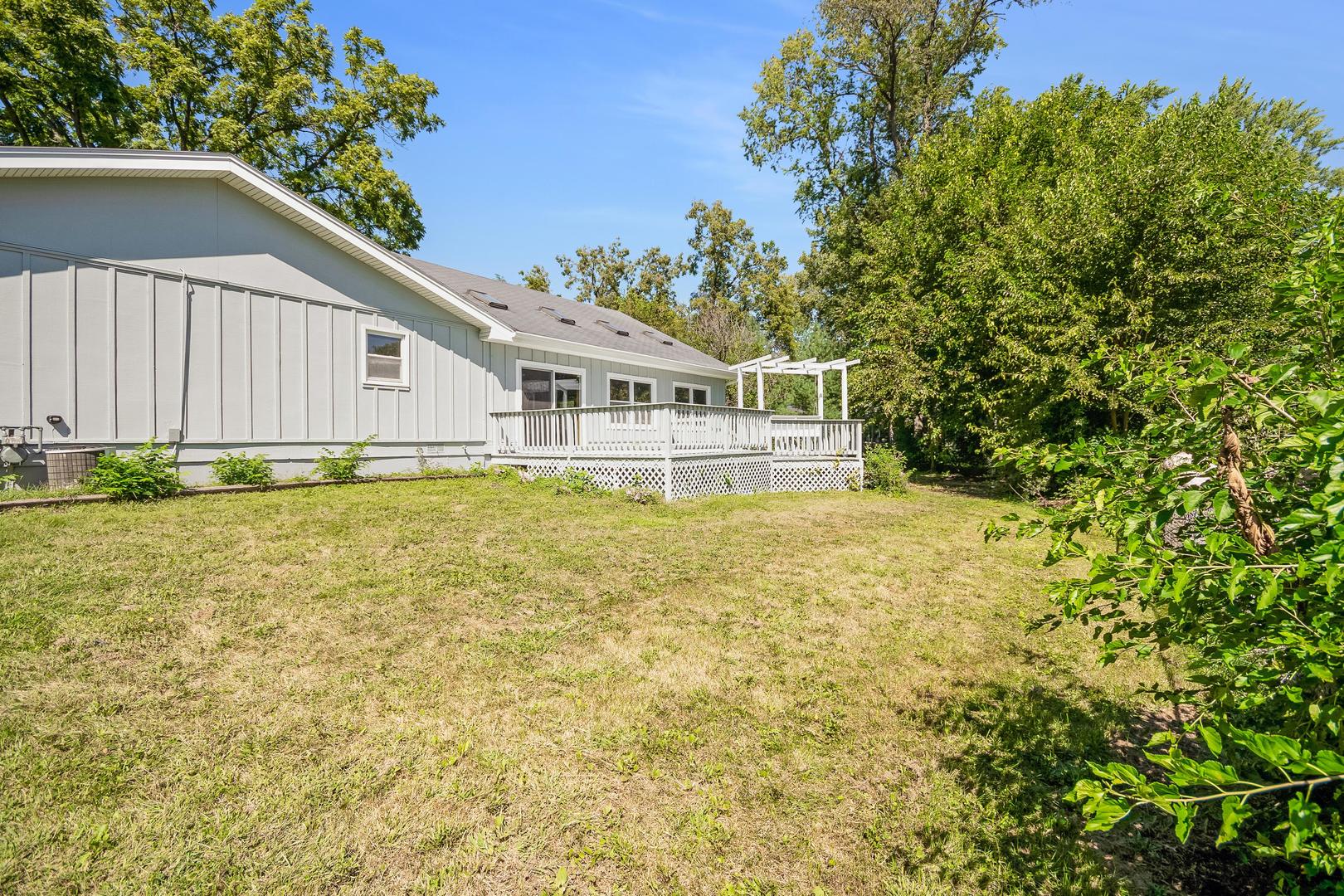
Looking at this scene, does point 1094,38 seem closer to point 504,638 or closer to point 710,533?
point 710,533

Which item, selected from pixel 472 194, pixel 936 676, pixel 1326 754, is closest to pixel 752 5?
pixel 472 194

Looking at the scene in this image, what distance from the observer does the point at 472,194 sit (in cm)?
1741

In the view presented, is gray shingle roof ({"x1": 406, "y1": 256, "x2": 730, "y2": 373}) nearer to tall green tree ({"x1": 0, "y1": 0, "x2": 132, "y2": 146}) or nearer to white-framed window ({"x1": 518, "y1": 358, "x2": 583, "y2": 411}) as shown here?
white-framed window ({"x1": 518, "y1": 358, "x2": 583, "y2": 411})

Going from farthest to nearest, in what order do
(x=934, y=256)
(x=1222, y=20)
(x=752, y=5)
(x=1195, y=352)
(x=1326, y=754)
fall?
(x=934, y=256) → (x=752, y=5) → (x=1222, y=20) → (x=1195, y=352) → (x=1326, y=754)

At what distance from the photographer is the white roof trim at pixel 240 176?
7.59 meters

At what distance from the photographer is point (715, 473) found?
11.7 m

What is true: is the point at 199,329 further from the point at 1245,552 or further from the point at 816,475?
the point at 816,475

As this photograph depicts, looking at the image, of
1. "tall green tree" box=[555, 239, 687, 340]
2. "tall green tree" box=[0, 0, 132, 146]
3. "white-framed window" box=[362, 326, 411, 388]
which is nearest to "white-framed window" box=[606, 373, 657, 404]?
"white-framed window" box=[362, 326, 411, 388]

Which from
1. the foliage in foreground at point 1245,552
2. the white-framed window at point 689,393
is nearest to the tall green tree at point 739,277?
the white-framed window at point 689,393

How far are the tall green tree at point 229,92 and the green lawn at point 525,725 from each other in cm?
1637

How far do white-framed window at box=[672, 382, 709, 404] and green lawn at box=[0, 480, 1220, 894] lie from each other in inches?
490

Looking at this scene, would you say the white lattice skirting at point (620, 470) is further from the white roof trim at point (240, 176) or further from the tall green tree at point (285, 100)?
the tall green tree at point (285, 100)

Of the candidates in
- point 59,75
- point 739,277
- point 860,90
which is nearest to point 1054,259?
point 860,90

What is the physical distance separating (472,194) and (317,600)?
15.9m
